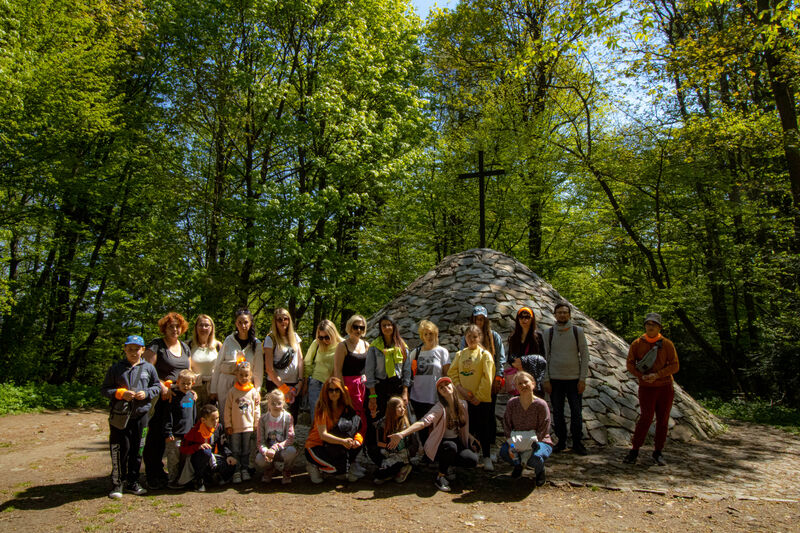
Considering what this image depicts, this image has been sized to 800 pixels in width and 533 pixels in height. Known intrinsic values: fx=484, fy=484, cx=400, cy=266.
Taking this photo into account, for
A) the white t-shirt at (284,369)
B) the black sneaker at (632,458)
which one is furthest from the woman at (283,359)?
the black sneaker at (632,458)

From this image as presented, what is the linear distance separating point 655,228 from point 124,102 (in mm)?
14261

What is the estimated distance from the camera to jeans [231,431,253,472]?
467 cm

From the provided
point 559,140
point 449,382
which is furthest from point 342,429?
point 559,140

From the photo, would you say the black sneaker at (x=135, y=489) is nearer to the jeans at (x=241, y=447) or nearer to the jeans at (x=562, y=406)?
the jeans at (x=241, y=447)

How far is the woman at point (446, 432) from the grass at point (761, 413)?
19.8ft

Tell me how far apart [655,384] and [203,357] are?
4.77 m

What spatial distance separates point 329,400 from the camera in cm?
471

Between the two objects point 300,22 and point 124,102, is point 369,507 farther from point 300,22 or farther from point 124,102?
point 124,102

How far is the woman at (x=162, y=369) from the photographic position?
451 centimetres

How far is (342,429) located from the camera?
4617 millimetres

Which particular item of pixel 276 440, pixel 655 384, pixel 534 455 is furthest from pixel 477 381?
pixel 276 440

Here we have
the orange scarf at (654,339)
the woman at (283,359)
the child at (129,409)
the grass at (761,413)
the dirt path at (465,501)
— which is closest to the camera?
the dirt path at (465,501)

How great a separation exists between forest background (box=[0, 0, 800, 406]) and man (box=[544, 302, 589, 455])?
5.50 m

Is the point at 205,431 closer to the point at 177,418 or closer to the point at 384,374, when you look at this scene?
the point at 177,418
